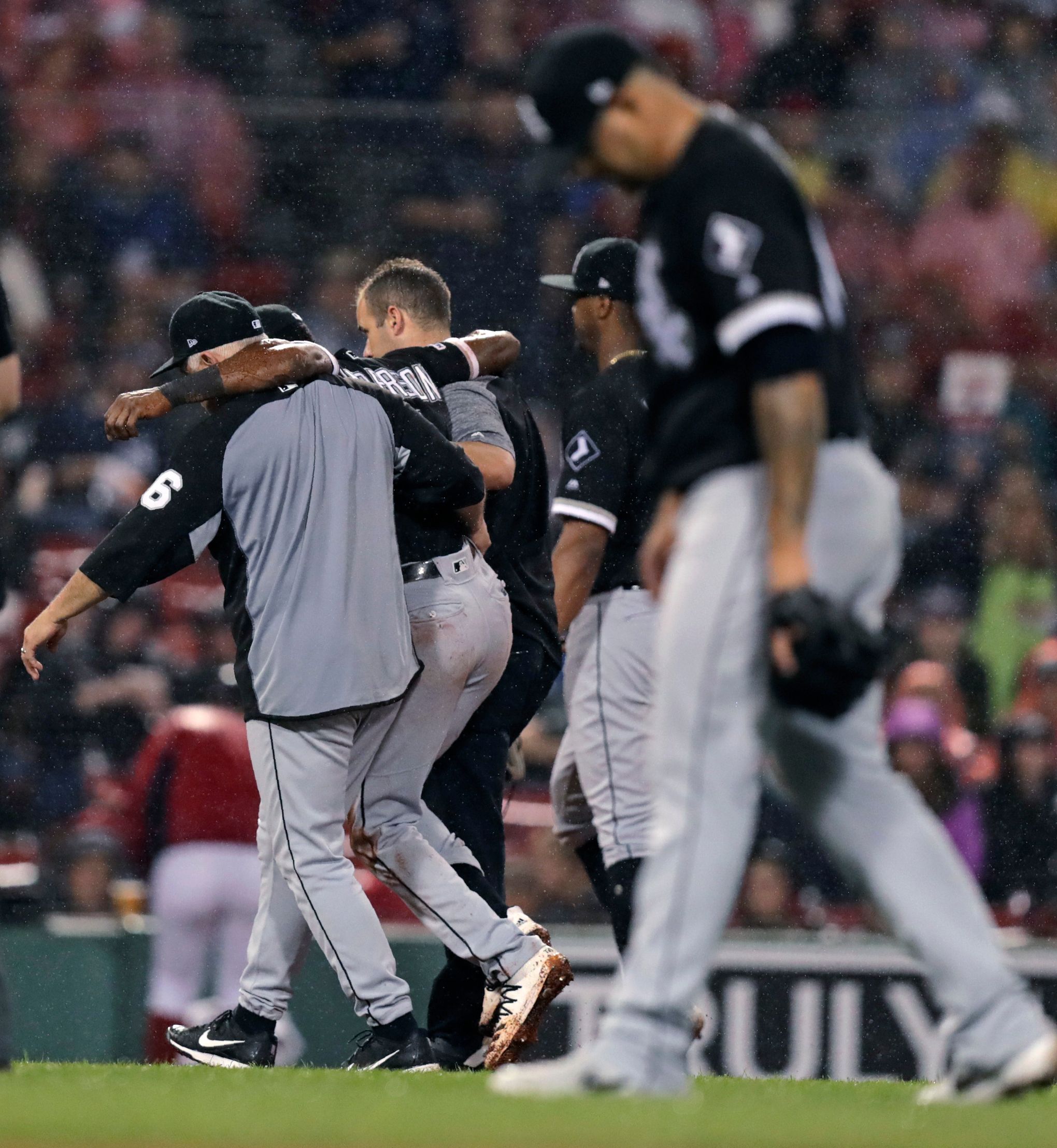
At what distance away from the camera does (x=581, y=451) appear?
15.8ft

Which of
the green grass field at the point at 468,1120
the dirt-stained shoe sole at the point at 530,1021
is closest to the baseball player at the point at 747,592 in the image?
the green grass field at the point at 468,1120

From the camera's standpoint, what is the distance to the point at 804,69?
36.0 ft

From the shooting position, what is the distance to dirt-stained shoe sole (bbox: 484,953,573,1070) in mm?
4535

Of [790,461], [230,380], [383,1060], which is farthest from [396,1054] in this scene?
[790,461]

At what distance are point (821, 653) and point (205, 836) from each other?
5.17 m

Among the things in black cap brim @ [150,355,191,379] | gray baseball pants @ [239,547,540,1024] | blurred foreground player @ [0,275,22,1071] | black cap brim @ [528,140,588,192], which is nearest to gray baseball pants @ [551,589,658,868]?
gray baseball pants @ [239,547,540,1024]

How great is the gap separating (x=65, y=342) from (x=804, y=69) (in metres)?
4.48

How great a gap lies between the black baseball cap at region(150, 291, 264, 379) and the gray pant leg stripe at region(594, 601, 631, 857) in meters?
1.13

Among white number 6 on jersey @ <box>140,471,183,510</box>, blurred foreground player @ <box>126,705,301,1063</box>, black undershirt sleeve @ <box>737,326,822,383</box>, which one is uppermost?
black undershirt sleeve @ <box>737,326,822,383</box>

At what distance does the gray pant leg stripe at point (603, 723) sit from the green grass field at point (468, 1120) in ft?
4.12

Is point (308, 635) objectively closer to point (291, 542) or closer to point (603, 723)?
point (291, 542)

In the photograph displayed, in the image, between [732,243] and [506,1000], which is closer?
[732,243]

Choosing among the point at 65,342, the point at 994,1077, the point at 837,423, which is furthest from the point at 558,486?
the point at 65,342

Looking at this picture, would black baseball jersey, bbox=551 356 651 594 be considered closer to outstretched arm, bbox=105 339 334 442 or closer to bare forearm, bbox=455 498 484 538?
bare forearm, bbox=455 498 484 538
